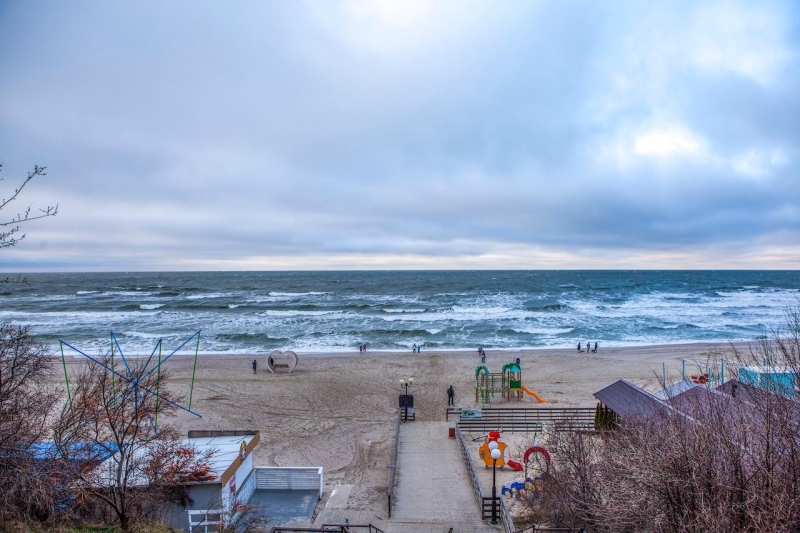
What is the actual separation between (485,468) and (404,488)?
375 centimetres

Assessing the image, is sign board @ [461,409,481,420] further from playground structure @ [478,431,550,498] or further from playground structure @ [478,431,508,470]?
playground structure @ [478,431,508,470]

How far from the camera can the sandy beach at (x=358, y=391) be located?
18286 mm

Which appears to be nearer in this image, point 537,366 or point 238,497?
point 238,497

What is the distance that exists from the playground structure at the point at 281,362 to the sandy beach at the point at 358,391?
644 millimetres

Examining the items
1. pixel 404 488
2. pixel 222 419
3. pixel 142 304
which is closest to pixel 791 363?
pixel 404 488

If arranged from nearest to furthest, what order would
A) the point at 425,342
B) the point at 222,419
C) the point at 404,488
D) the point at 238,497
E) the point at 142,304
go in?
the point at 238,497 → the point at 404,488 → the point at 222,419 → the point at 425,342 → the point at 142,304

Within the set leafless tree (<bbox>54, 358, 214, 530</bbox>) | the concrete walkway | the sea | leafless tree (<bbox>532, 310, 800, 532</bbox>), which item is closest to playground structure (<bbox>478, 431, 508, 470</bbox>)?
the concrete walkway

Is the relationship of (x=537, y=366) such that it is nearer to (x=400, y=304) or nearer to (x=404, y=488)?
(x=404, y=488)

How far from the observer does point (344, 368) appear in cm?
3362

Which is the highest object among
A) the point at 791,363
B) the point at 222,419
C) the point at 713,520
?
the point at 791,363

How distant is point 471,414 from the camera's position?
21.4 meters

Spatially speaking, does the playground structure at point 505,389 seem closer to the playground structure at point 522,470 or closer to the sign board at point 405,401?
the sign board at point 405,401

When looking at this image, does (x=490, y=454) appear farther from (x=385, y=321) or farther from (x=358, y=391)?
(x=385, y=321)

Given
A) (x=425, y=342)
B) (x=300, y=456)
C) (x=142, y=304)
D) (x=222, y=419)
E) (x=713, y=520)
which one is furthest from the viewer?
(x=142, y=304)
